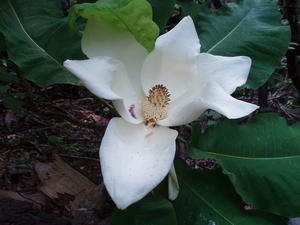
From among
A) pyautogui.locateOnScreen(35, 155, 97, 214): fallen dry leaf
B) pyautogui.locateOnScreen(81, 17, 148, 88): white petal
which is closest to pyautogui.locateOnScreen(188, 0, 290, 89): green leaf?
pyautogui.locateOnScreen(81, 17, 148, 88): white petal

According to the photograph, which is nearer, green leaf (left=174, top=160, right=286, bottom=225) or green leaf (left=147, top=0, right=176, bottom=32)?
green leaf (left=174, top=160, right=286, bottom=225)

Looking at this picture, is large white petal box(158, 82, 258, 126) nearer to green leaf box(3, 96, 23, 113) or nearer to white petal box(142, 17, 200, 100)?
white petal box(142, 17, 200, 100)

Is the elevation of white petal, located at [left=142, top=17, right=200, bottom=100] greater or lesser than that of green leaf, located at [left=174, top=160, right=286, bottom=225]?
greater

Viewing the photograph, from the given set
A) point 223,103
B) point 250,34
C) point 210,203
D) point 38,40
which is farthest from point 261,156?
point 38,40

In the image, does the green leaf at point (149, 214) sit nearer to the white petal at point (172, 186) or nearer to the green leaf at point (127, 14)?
the white petal at point (172, 186)

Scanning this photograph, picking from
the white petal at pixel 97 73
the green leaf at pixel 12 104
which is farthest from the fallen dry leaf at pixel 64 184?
the white petal at pixel 97 73

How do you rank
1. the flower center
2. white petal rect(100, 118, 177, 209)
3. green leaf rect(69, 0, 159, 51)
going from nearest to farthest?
1. white petal rect(100, 118, 177, 209)
2. green leaf rect(69, 0, 159, 51)
3. the flower center

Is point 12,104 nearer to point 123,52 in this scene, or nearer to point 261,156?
point 123,52
